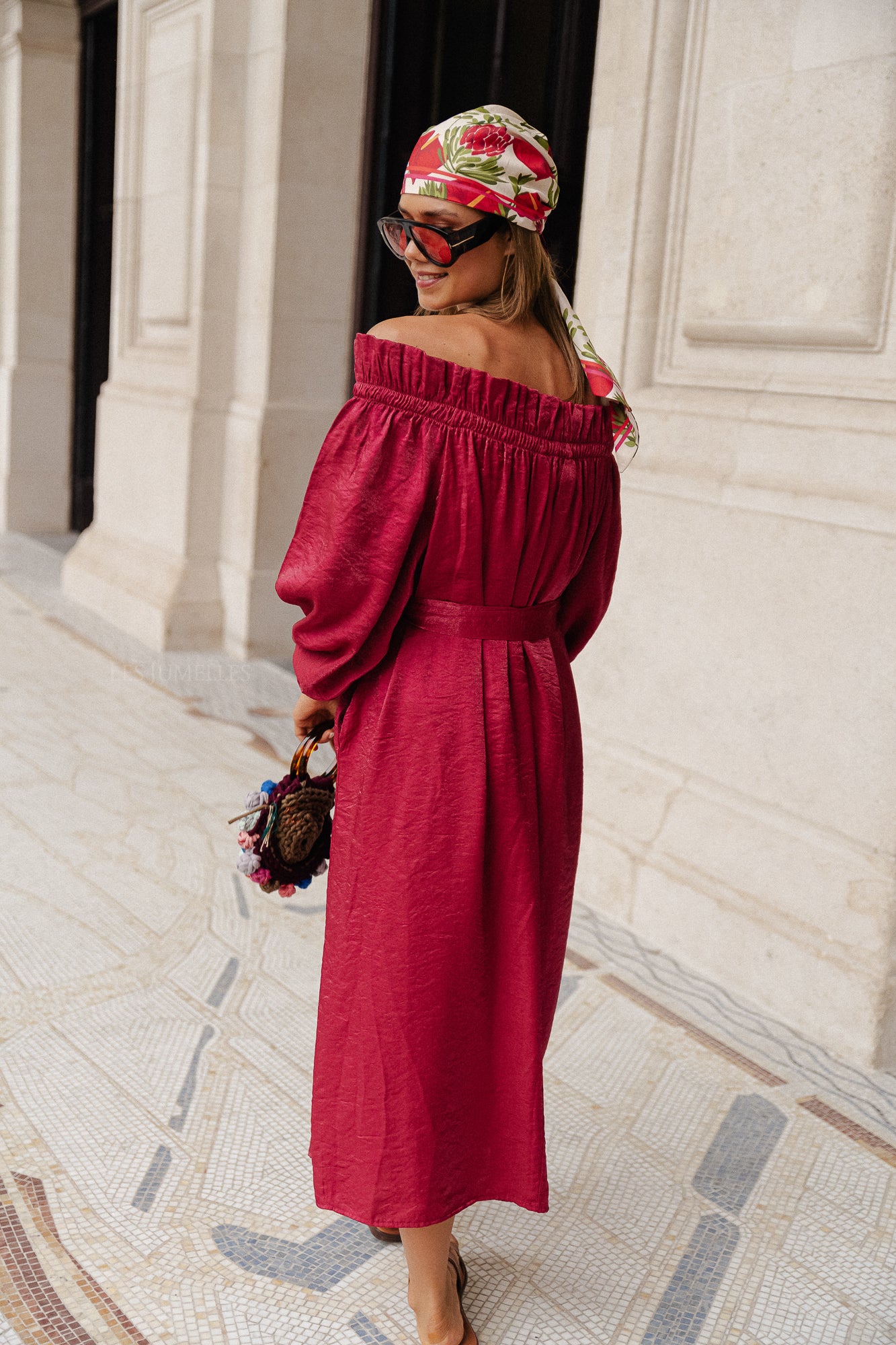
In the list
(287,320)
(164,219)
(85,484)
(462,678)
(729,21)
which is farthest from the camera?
(85,484)

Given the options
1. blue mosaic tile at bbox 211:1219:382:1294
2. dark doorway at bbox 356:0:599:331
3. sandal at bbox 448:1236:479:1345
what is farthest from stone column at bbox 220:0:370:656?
sandal at bbox 448:1236:479:1345

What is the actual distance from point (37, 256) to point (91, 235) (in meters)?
0.46

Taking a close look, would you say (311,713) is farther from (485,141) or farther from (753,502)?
(753,502)

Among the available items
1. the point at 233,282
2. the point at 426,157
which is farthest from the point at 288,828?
the point at 233,282

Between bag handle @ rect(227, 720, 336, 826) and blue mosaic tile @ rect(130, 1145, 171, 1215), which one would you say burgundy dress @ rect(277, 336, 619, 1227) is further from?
blue mosaic tile @ rect(130, 1145, 171, 1215)

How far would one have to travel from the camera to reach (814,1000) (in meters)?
3.14

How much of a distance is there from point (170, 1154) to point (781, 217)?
8.92ft

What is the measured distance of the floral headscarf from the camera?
66.6 inches

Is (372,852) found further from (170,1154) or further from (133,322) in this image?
(133,322)

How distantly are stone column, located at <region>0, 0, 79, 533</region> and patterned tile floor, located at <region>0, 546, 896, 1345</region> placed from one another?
657 centimetres

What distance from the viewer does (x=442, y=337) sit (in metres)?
1.71

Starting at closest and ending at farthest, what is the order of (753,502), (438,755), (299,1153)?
(438,755)
(299,1153)
(753,502)

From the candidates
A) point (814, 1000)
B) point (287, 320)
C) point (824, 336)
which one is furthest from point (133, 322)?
point (814, 1000)

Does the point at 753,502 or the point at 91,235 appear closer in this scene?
the point at 753,502
